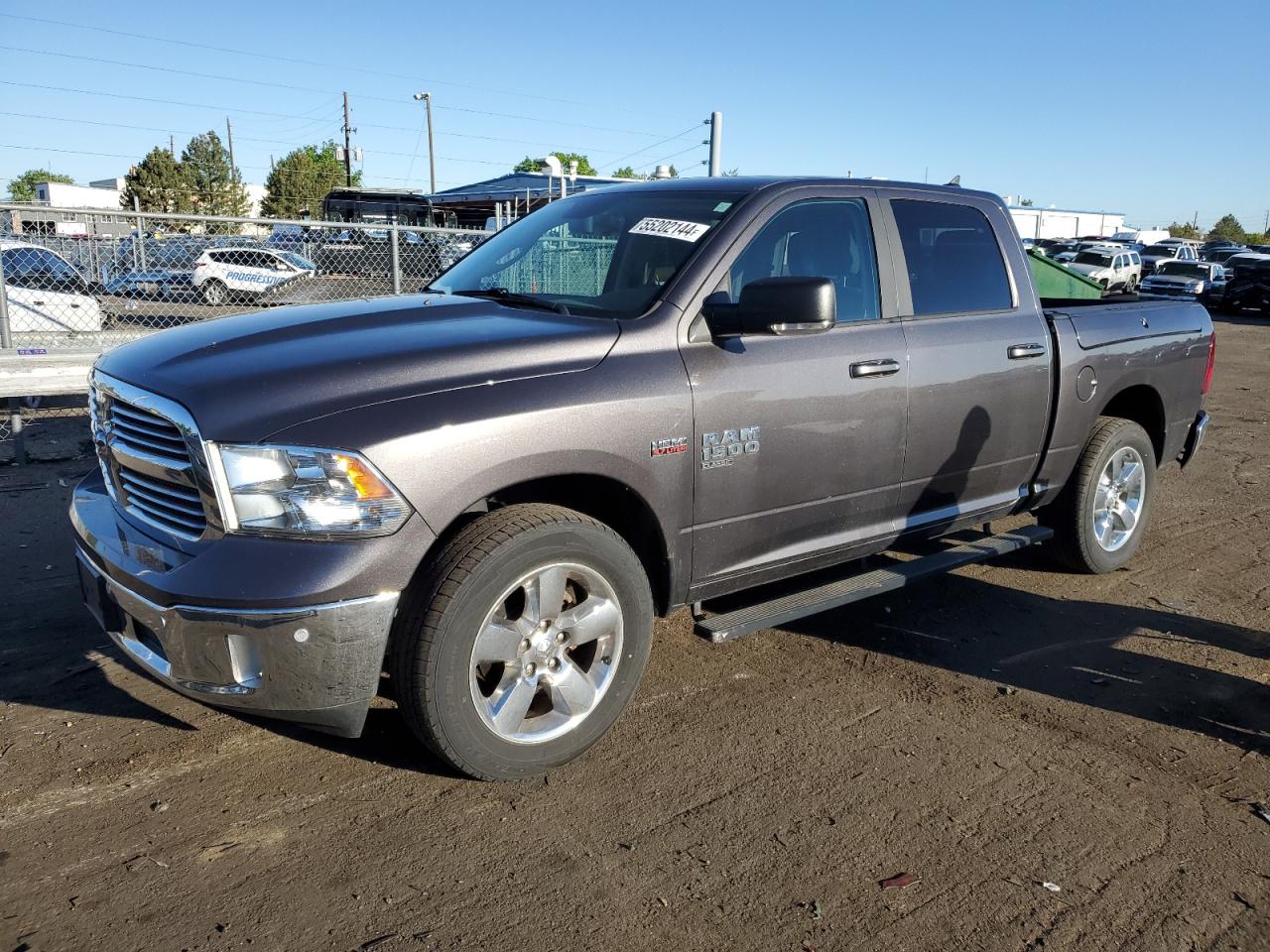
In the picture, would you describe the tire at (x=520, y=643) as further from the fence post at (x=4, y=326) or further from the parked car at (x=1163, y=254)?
the parked car at (x=1163, y=254)

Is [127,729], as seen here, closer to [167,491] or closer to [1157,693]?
[167,491]

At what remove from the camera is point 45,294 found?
27.0ft

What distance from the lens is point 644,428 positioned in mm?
3342

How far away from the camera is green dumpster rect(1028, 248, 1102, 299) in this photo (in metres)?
14.3

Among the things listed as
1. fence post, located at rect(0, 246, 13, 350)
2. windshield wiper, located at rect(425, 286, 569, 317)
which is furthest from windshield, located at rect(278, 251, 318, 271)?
windshield wiper, located at rect(425, 286, 569, 317)

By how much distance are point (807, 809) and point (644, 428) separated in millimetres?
1333

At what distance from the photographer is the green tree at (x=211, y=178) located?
58438 mm

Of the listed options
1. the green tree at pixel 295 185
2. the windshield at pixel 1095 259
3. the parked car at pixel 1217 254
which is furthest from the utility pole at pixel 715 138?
the green tree at pixel 295 185

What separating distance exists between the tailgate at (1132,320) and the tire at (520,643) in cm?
301

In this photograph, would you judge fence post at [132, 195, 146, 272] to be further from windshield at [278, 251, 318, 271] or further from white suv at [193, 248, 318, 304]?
windshield at [278, 251, 318, 271]

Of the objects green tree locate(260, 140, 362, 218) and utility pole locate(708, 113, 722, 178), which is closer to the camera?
utility pole locate(708, 113, 722, 178)

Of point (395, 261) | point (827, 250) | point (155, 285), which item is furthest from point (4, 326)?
point (827, 250)

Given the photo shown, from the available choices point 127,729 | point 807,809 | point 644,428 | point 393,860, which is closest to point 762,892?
point 807,809

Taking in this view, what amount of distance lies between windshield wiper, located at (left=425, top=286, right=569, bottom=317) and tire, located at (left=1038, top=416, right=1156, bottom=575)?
308 centimetres
